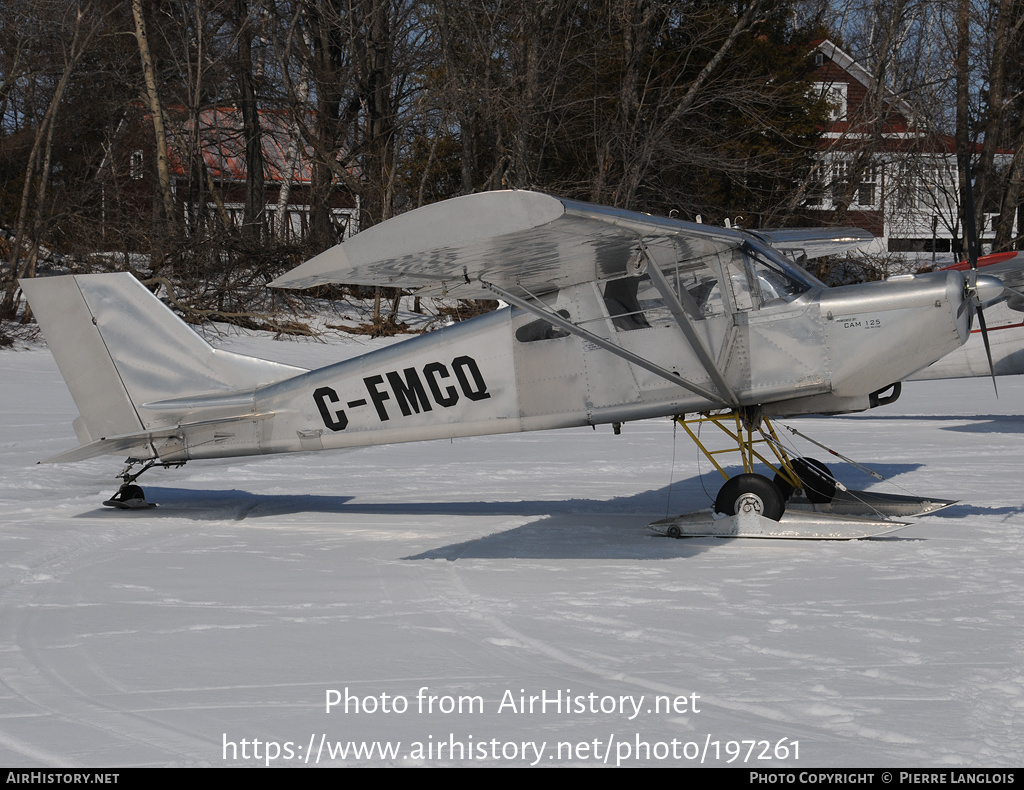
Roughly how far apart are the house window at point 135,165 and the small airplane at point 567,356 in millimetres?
21719

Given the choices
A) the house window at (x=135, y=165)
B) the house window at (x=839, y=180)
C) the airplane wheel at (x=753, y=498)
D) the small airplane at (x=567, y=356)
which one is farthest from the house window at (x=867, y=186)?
the airplane wheel at (x=753, y=498)

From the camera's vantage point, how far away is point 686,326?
6.87 m

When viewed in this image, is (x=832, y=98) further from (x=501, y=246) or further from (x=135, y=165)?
(x=501, y=246)

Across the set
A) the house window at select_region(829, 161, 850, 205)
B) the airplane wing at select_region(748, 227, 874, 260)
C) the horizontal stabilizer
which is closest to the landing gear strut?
the airplane wing at select_region(748, 227, 874, 260)

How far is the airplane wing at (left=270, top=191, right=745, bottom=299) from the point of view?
5141 millimetres

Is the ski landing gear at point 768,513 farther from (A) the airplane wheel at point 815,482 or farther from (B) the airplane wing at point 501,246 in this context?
(B) the airplane wing at point 501,246

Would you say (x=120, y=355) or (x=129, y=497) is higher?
(x=120, y=355)

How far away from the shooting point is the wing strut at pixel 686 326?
22.0 feet

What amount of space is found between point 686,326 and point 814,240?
279cm

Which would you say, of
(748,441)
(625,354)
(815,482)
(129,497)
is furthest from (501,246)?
(129,497)

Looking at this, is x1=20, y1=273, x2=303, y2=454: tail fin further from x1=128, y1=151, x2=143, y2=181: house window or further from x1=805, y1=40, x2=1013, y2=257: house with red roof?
x1=805, y1=40, x2=1013, y2=257: house with red roof

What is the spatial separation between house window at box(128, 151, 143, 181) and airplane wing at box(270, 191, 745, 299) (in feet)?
77.9

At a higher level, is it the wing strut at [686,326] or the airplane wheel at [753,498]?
the wing strut at [686,326]
